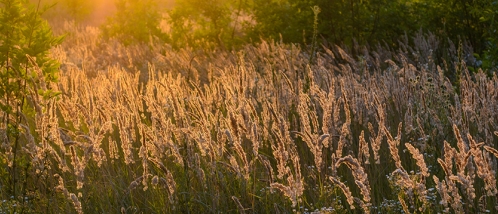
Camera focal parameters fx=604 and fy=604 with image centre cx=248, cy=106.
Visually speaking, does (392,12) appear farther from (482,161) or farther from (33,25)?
A: (482,161)

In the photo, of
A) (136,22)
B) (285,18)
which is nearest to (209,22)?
(285,18)

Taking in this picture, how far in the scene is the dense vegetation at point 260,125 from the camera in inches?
123

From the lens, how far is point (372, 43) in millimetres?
10062

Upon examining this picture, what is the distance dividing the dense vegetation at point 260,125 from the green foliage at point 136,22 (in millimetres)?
1391

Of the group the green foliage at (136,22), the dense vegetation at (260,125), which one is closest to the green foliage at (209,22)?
the dense vegetation at (260,125)

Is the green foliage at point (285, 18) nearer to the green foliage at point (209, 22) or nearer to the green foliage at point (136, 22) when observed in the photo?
the green foliage at point (209, 22)

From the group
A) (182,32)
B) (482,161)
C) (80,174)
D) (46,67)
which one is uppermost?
(182,32)

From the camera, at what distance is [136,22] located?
1357 cm

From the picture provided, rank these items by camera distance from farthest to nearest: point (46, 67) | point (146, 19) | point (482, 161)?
point (146, 19), point (46, 67), point (482, 161)

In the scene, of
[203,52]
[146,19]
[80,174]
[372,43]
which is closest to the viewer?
[80,174]

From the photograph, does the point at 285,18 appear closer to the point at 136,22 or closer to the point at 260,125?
the point at 136,22

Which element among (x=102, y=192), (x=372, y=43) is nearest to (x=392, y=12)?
(x=372, y=43)

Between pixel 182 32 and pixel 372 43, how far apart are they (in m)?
3.83

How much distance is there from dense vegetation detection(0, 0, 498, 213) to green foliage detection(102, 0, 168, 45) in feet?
4.56
